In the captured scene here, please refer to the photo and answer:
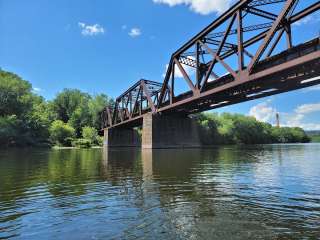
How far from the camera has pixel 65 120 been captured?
425 feet

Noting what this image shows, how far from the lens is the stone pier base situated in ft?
329

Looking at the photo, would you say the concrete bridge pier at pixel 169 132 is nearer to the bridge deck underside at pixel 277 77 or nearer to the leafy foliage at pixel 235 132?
the bridge deck underside at pixel 277 77

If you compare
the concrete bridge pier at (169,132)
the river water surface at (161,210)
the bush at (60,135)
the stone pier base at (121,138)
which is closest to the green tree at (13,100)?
the bush at (60,135)

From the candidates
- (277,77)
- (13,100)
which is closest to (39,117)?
(13,100)

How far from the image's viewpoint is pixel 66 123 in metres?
122

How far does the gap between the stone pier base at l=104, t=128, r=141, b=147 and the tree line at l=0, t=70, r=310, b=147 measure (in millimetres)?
6530

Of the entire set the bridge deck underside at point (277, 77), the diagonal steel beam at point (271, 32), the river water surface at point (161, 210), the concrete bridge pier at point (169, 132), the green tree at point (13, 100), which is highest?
the green tree at point (13, 100)

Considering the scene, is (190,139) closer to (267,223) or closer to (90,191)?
(90,191)

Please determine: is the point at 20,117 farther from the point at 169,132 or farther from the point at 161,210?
the point at 161,210

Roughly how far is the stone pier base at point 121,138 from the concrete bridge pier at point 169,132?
38537 mm

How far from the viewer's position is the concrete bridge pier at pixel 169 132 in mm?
60781

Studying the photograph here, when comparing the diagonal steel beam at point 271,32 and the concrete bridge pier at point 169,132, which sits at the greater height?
the diagonal steel beam at point 271,32

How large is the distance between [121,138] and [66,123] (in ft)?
102

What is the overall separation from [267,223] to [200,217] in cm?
171
